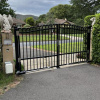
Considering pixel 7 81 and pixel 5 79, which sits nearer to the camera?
pixel 7 81

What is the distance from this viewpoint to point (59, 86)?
11.9ft

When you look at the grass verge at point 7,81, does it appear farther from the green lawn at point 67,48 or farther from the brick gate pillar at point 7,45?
the green lawn at point 67,48

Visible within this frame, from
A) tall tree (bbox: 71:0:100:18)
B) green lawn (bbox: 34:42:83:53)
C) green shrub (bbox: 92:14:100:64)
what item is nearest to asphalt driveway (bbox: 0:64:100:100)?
green shrub (bbox: 92:14:100:64)

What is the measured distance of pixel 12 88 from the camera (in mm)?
3492

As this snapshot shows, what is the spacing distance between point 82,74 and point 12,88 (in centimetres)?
232

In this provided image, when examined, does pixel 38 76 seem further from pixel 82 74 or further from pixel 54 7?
pixel 54 7

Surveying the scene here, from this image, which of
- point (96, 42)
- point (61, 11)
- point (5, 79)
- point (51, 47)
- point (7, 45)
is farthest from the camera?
point (61, 11)

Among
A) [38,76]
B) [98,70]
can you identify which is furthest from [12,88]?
[98,70]

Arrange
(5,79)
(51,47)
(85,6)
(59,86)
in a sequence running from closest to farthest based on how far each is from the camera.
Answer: (59,86) → (5,79) → (51,47) → (85,6)

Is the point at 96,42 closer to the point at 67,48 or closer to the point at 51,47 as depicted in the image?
the point at 51,47

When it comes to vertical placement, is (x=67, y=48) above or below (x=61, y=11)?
below

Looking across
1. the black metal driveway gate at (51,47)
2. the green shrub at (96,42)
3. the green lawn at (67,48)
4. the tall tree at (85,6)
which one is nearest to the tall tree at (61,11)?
the tall tree at (85,6)

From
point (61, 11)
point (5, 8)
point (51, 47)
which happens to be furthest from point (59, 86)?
point (61, 11)

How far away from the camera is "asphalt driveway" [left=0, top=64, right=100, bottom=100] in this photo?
121 inches
